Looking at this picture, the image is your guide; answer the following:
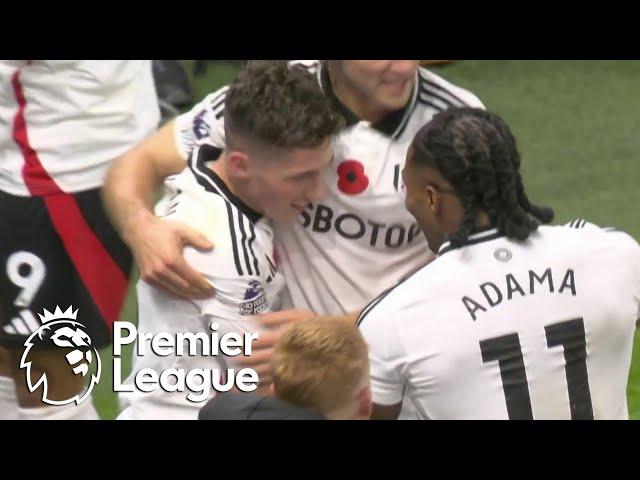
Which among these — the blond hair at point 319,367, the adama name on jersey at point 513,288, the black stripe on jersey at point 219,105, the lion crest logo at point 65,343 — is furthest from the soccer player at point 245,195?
the lion crest logo at point 65,343

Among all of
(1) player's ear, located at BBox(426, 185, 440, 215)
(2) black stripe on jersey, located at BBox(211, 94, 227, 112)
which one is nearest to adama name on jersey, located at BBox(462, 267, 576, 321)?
(1) player's ear, located at BBox(426, 185, 440, 215)

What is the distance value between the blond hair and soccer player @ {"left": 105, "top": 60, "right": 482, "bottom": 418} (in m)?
0.44

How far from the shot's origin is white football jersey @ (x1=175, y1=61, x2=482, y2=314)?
3.17 m

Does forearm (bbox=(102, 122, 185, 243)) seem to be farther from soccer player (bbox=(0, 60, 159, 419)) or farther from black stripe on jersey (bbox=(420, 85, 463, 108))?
black stripe on jersey (bbox=(420, 85, 463, 108))

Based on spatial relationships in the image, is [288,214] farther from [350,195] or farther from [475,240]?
[475,240]

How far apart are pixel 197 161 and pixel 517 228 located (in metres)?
0.76

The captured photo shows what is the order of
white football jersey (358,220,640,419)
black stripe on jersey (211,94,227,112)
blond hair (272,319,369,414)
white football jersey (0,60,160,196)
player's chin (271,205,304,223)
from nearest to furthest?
1. blond hair (272,319,369,414)
2. white football jersey (358,220,640,419)
3. player's chin (271,205,304,223)
4. black stripe on jersey (211,94,227,112)
5. white football jersey (0,60,160,196)

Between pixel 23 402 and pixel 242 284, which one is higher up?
pixel 242 284

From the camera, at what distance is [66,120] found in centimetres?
372

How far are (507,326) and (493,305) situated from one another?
53mm
